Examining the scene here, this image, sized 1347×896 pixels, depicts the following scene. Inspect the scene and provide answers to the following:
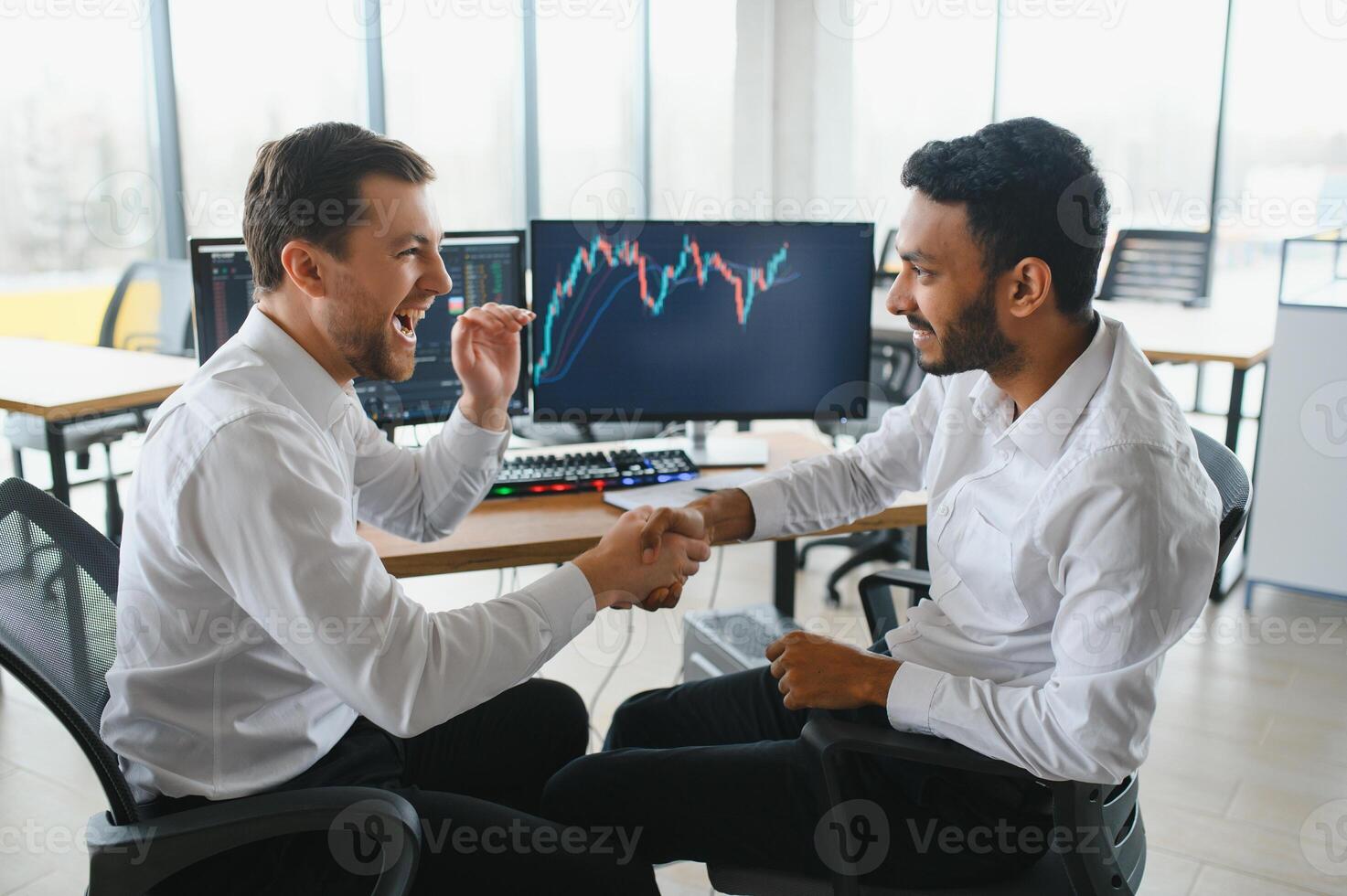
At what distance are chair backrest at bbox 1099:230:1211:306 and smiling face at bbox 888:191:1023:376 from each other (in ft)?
11.7

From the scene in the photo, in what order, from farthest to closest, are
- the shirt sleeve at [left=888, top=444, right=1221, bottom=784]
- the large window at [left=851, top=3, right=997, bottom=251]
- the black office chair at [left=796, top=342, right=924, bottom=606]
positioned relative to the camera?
the large window at [left=851, top=3, right=997, bottom=251] → the black office chair at [left=796, top=342, right=924, bottom=606] → the shirt sleeve at [left=888, top=444, right=1221, bottom=784]

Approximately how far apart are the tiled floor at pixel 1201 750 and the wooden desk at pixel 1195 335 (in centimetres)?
60

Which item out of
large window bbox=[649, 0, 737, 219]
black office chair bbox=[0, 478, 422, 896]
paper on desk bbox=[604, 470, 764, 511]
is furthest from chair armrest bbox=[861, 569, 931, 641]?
large window bbox=[649, 0, 737, 219]

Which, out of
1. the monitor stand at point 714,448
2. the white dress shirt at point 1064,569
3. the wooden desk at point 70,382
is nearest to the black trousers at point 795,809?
the white dress shirt at point 1064,569

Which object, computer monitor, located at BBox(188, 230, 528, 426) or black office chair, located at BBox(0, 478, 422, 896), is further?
computer monitor, located at BBox(188, 230, 528, 426)

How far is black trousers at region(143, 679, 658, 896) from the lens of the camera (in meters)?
1.23

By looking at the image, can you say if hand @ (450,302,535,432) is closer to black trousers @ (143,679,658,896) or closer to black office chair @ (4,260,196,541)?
→ black trousers @ (143,679,658,896)

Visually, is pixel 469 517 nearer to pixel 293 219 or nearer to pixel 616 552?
pixel 616 552

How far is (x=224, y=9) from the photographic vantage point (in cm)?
506

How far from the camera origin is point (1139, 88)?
239 inches

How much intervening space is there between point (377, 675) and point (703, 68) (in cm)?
660

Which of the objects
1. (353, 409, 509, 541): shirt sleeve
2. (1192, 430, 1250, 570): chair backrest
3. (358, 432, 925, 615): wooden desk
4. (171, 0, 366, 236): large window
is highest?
(171, 0, 366, 236): large window

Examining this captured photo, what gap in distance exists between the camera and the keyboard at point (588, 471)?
2.14 m

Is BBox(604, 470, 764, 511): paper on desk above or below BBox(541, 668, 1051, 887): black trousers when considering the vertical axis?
above
